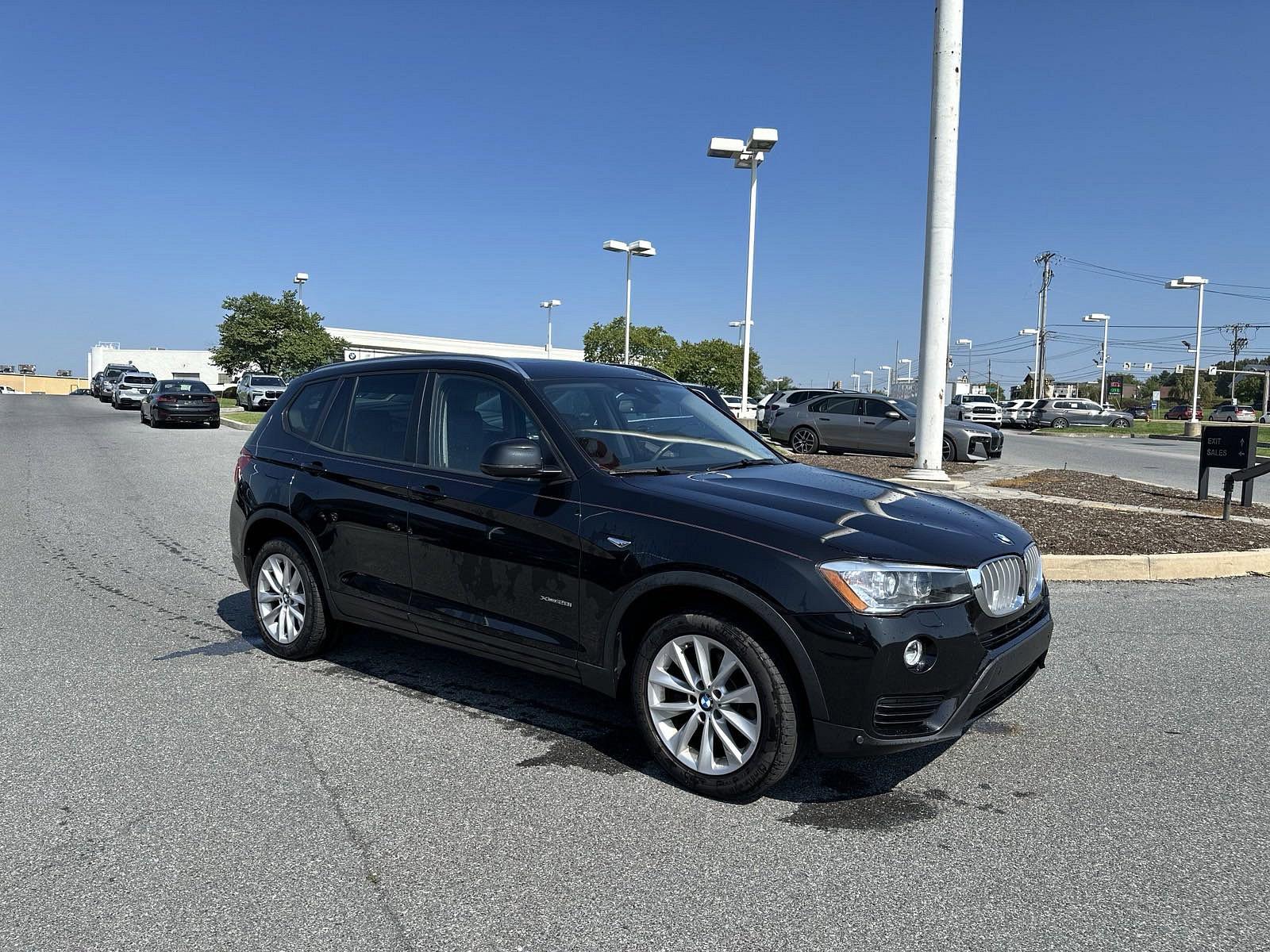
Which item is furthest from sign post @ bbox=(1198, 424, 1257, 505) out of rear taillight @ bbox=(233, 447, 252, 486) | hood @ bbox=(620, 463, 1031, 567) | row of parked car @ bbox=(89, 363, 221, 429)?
row of parked car @ bbox=(89, 363, 221, 429)

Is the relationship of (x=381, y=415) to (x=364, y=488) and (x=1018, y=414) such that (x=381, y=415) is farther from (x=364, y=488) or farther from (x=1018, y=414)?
(x=1018, y=414)

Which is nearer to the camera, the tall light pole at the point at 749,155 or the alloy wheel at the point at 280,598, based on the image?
the alloy wheel at the point at 280,598

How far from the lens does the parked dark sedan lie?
2842 cm

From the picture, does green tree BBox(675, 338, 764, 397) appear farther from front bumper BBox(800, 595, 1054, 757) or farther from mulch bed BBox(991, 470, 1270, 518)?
front bumper BBox(800, 595, 1054, 757)

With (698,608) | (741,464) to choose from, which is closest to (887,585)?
(698,608)

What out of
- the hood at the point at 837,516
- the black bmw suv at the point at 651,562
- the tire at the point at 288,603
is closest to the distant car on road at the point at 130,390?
the tire at the point at 288,603

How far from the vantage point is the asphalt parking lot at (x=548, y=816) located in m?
2.92

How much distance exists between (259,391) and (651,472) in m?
37.3

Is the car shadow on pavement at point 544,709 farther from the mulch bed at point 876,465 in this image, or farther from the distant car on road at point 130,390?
the distant car on road at point 130,390

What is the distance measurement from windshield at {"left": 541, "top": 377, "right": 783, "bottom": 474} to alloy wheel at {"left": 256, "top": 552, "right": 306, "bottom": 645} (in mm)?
2040

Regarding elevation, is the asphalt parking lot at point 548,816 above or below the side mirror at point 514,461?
below

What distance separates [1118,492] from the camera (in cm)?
1358

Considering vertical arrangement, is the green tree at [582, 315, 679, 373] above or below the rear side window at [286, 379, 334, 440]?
above

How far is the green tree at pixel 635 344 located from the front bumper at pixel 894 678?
225 feet
